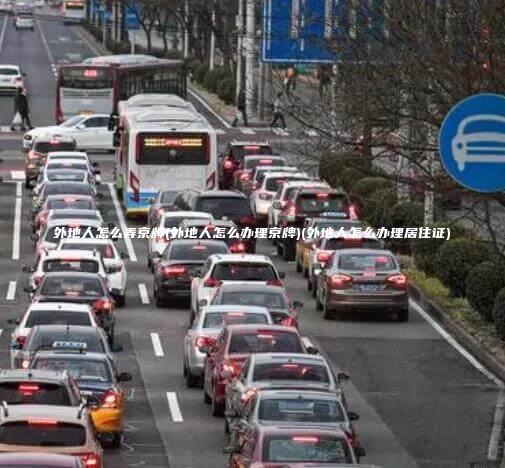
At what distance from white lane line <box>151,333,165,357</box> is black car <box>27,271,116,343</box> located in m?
0.78

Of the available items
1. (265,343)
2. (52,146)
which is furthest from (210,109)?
(265,343)

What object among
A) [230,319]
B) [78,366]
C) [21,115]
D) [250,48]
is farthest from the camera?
[250,48]

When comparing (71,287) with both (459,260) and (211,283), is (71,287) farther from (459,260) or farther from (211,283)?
(459,260)

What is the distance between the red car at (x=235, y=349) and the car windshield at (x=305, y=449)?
7068 millimetres

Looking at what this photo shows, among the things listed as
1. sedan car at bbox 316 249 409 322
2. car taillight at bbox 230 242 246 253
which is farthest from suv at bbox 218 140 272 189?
sedan car at bbox 316 249 409 322

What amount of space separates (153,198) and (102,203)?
4.94 meters

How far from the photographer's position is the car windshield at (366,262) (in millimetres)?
39438

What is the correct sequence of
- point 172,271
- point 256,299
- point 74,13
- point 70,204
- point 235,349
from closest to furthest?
point 235,349 → point 256,299 → point 172,271 → point 70,204 → point 74,13

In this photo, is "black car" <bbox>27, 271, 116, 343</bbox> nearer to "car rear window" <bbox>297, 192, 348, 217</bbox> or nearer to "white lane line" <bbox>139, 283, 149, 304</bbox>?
"white lane line" <bbox>139, 283, 149, 304</bbox>

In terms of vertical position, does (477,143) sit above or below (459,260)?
above

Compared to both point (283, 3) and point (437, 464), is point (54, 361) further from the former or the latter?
point (283, 3)

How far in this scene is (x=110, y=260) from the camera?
41625 millimetres

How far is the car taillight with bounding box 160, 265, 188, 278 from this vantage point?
134 feet

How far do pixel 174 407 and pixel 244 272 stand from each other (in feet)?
27.2
